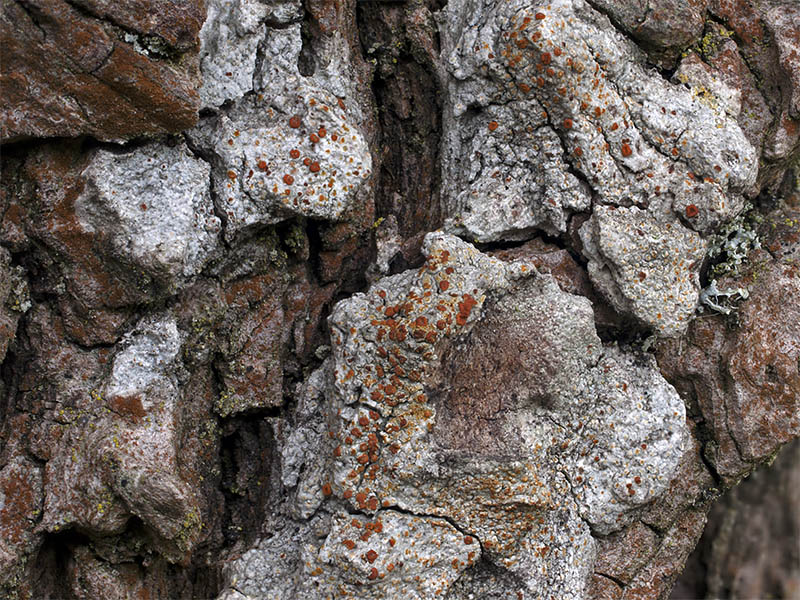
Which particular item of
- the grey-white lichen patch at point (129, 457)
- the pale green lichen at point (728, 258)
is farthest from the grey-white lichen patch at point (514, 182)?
the grey-white lichen patch at point (129, 457)

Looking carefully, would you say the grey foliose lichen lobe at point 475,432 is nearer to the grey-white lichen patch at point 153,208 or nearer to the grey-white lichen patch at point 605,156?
the grey-white lichen patch at point 605,156

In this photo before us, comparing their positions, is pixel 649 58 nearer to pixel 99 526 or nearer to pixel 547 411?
pixel 547 411

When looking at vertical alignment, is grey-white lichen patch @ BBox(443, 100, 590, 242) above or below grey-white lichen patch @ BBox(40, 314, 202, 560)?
above

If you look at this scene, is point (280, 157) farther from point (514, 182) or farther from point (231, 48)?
point (514, 182)

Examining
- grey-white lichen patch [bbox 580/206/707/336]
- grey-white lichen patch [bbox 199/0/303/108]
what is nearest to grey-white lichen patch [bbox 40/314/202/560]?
grey-white lichen patch [bbox 199/0/303/108]

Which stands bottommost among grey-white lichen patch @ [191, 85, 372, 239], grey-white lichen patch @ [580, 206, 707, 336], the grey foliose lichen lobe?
the grey foliose lichen lobe

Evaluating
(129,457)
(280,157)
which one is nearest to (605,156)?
(280,157)

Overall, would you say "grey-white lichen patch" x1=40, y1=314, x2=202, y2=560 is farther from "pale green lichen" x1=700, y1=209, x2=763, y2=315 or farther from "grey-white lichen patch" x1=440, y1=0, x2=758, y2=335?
"pale green lichen" x1=700, y1=209, x2=763, y2=315
